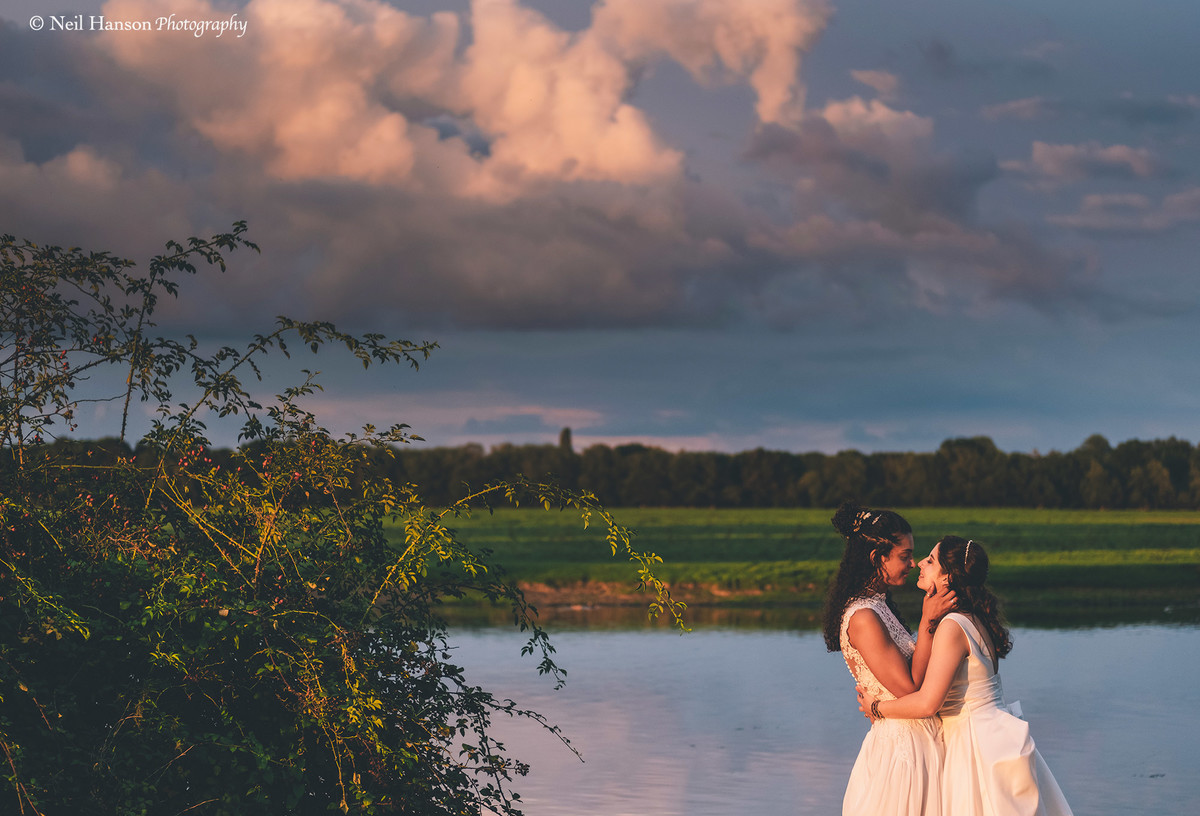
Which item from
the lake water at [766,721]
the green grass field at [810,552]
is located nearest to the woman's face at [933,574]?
the lake water at [766,721]

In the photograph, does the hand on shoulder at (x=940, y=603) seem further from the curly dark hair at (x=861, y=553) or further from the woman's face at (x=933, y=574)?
the curly dark hair at (x=861, y=553)

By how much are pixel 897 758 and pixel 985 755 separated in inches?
15.5

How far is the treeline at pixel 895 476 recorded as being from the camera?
90.0 metres

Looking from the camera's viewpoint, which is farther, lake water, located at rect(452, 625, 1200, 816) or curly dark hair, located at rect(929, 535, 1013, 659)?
lake water, located at rect(452, 625, 1200, 816)

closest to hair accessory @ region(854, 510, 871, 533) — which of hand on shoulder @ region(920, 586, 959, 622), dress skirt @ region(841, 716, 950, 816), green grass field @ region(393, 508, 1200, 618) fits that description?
hand on shoulder @ region(920, 586, 959, 622)

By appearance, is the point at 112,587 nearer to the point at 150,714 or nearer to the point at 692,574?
the point at 150,714

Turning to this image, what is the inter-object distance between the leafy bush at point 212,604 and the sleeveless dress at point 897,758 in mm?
1627

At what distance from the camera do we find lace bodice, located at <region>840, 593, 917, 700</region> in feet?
21.5

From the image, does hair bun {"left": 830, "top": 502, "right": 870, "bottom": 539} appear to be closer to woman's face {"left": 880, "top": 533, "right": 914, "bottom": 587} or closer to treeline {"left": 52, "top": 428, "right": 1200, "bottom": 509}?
woman's face {"left": 880, "top": 533, "right": 914, "bottom": 587}

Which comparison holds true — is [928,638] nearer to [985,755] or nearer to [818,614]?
[985,755]

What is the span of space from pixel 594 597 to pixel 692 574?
3.43 metres

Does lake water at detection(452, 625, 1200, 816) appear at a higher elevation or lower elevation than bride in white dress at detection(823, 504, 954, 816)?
lower

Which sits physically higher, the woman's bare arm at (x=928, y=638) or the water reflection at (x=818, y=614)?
the woman's bare arm at (x=928, y=638)

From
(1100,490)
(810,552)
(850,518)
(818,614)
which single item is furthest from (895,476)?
(850,518)
